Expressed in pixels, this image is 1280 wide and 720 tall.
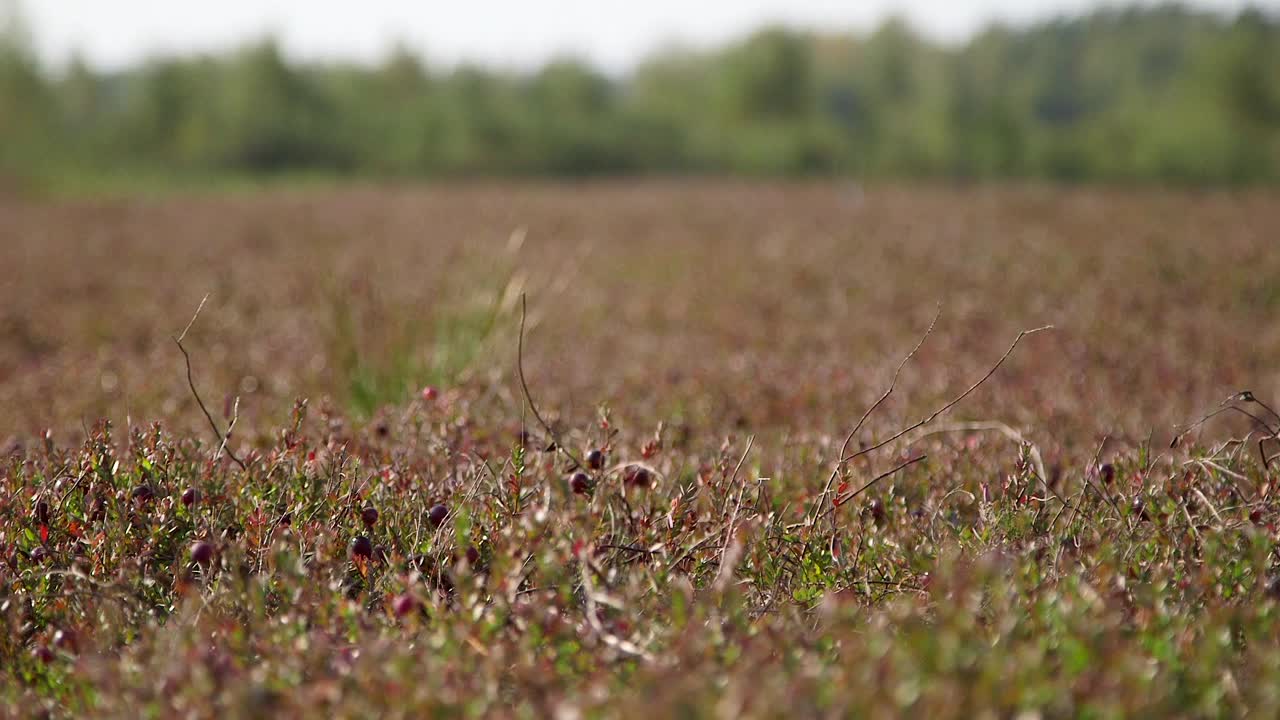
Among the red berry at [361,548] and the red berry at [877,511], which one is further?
the red berry at [877,511]

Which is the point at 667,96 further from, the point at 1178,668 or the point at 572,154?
the point at 1178,668

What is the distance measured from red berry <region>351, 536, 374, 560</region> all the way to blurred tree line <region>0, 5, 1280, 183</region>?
3121 centimetres

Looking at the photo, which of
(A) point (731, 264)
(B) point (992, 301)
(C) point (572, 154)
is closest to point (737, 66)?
(C) point (572, 154)

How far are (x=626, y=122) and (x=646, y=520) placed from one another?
40.0m

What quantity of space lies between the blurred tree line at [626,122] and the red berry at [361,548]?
31.2 metres

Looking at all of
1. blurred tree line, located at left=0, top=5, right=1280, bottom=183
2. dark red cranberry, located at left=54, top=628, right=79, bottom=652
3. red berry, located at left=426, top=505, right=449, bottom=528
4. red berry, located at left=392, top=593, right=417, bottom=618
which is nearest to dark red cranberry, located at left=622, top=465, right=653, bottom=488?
red berry, located at left=426, top=505, right=449, bottom=528

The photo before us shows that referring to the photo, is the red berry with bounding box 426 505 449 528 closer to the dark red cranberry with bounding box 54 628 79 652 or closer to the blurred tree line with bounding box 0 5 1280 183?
the dark red cranberry with bounding box 54 628 79 652

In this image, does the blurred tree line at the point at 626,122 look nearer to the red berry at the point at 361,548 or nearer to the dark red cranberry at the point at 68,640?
the red berry at the point at 361,548

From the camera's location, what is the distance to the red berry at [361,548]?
7.01ft

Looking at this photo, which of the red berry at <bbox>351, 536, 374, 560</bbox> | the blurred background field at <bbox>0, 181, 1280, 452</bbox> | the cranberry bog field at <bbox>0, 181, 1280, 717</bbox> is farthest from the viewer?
the blurred background field at <bbox>0, 181, 1280, 452</bbox>

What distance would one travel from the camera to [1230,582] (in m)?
1.94

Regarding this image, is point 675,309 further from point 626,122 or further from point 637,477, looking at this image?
point 626,122

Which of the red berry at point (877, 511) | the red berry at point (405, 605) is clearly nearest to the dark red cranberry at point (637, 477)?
the red berry at point (877, 511)

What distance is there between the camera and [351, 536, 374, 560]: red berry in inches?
84.1
